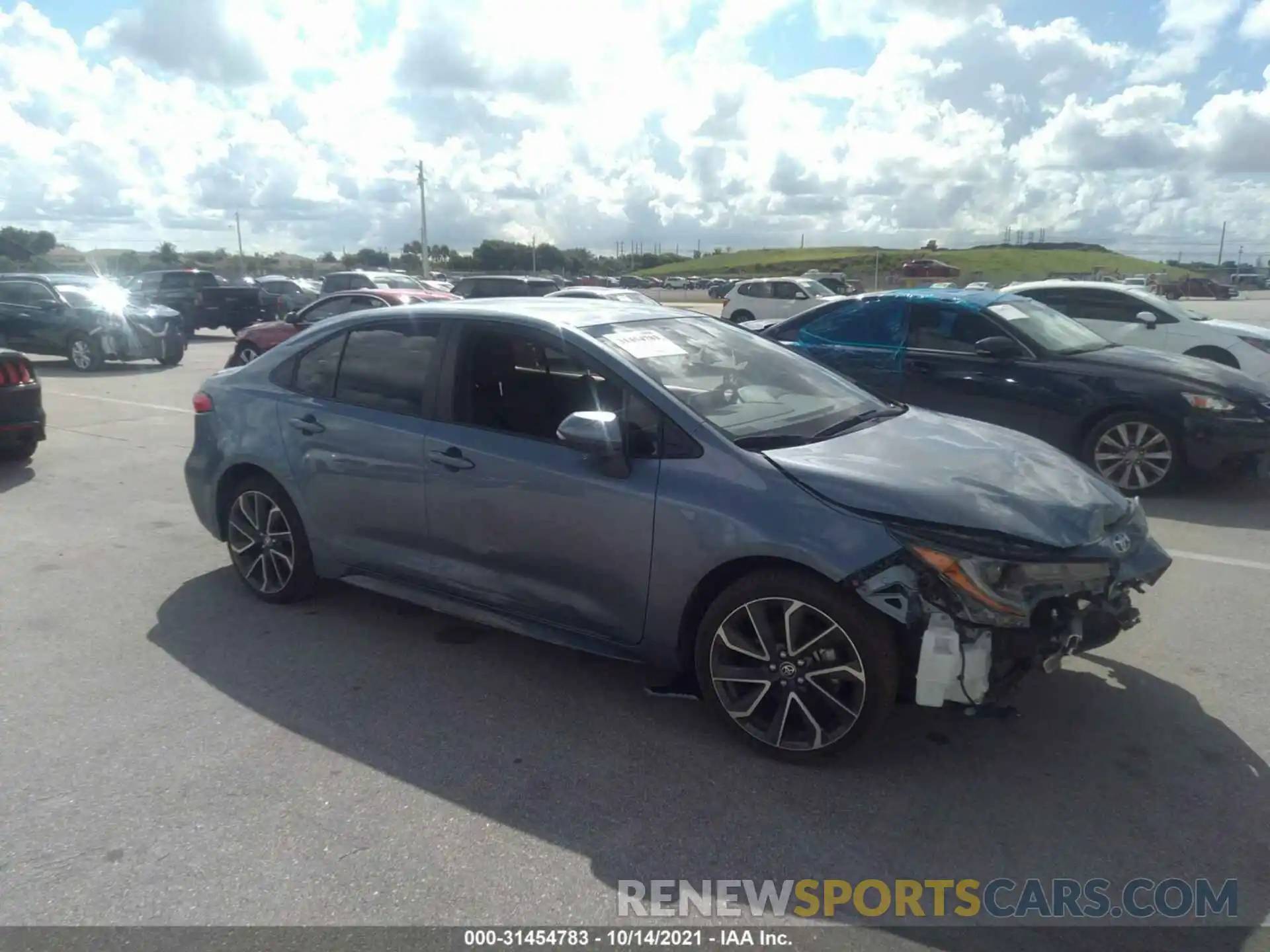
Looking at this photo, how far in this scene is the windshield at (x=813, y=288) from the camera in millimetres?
Answer: 27422

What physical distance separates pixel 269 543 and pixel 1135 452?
6198mm

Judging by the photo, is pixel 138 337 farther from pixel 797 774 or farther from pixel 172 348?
pixel 797 774

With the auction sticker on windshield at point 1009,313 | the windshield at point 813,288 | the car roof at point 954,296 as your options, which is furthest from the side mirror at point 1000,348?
the windshield at point 813,288

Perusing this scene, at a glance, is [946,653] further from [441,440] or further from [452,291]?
[452,291]

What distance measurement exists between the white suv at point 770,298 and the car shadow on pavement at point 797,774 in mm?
22964

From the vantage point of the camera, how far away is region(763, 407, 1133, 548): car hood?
345cm

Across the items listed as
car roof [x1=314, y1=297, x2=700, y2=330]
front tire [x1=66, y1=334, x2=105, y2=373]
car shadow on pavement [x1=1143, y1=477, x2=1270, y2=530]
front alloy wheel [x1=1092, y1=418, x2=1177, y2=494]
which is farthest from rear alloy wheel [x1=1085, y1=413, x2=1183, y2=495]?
front tire [x1=66, y1=334, x2=105, y2=373]

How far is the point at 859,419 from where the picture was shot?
442 cm

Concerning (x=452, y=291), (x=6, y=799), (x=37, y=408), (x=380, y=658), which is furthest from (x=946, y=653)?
(x=452, y=291)

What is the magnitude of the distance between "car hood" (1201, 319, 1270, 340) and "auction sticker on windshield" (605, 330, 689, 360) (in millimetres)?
9289

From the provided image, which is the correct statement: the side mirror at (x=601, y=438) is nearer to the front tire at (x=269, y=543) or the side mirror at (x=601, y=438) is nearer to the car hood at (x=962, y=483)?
the car hood at (x=962, y=483)

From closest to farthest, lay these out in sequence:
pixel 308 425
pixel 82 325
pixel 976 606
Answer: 1. pixel 976 606
2. pixel 308 425
3. pixel 82 325

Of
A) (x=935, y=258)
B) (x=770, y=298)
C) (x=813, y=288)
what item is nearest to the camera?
(x=770, y=298)

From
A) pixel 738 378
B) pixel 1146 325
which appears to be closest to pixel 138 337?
pixel 1146 325
